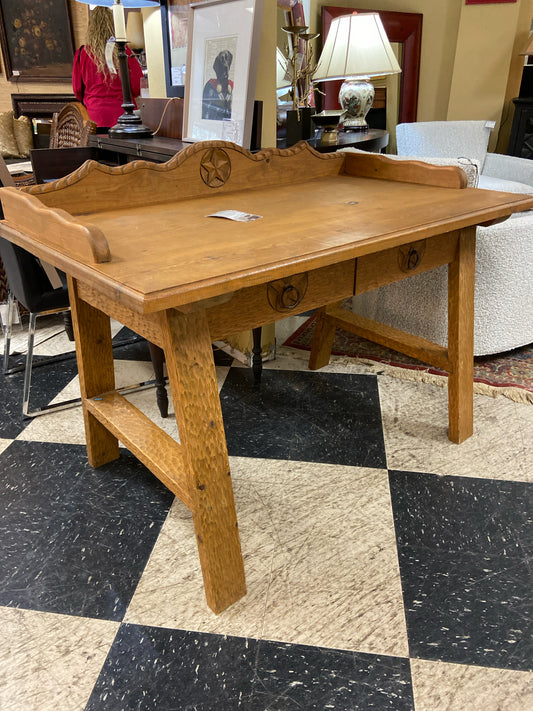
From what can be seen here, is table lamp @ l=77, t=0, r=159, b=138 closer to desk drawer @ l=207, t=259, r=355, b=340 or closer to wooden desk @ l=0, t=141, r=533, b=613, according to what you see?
wooden desk @ l=0, t=141, r=533, b=613

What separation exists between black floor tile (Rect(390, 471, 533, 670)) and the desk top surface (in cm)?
72

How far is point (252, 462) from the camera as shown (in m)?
1.63

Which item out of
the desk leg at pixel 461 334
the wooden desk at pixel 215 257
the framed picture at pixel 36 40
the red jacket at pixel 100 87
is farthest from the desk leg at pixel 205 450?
the framed picture at pixel 36 40

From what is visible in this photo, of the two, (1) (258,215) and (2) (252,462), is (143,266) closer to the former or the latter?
(1) (258,215)

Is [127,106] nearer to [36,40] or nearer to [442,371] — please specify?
[442,371]

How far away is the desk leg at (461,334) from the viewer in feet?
5.03

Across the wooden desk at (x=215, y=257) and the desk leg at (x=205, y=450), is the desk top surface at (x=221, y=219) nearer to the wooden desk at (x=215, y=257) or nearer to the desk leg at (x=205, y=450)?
the wooden desk at (x=215, y=257)

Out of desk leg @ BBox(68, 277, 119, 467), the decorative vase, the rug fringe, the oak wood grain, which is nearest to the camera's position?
the oak wood grain

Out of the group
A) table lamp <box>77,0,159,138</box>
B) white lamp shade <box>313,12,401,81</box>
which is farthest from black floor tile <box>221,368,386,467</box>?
white lamp shade <box>313,12,401,81</box>

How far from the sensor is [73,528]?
1.38m

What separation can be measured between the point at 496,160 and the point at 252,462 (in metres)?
3.21

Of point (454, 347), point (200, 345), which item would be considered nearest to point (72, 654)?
point (200, 345)

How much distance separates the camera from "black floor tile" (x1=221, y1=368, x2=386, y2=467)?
5.48ft

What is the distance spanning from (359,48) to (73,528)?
105 inches
